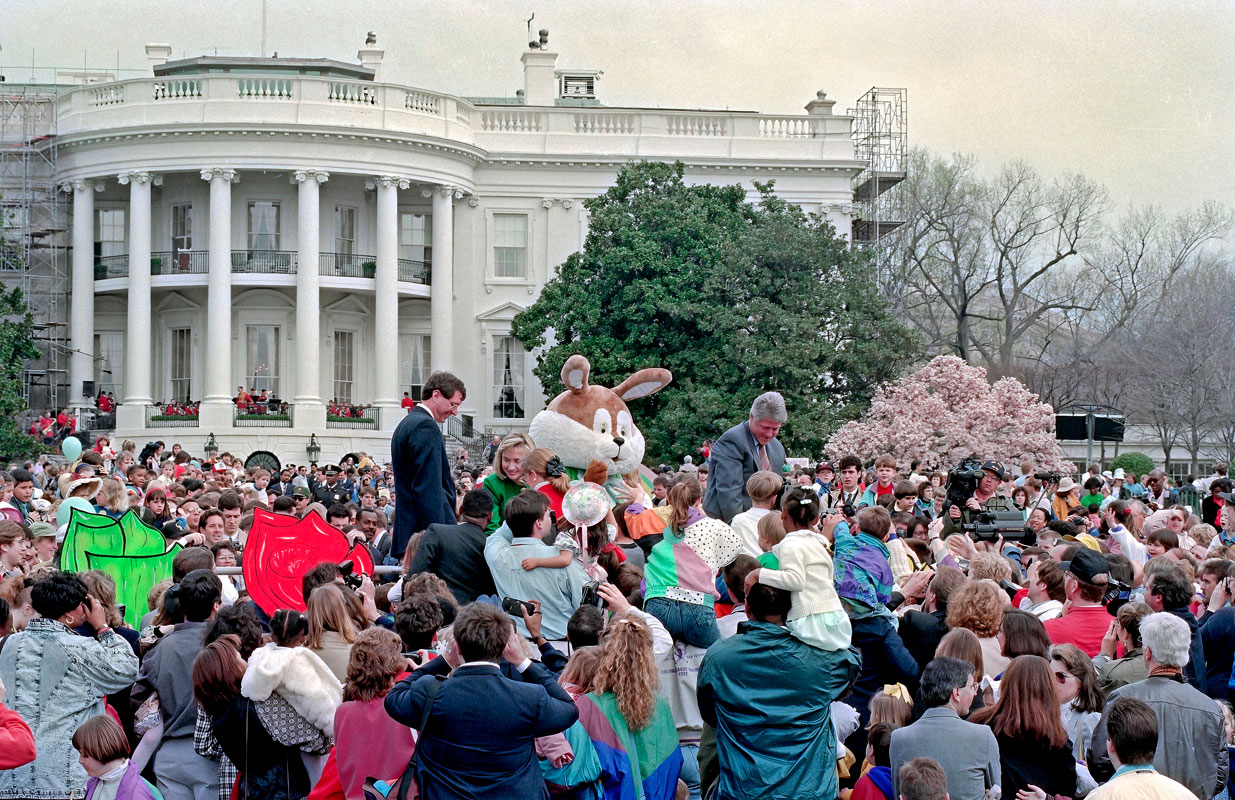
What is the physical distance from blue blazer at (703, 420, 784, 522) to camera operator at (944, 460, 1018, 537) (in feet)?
5.73

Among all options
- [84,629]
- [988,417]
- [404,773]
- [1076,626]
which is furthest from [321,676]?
[988,417]

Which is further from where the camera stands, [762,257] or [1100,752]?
[762,257]

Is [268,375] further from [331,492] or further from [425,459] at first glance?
[425,459]

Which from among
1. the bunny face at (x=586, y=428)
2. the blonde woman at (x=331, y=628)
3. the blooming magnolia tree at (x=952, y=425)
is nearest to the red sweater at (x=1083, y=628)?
the blonde woman at (x=331, y=628)

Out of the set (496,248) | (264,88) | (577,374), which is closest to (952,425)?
(496,248)

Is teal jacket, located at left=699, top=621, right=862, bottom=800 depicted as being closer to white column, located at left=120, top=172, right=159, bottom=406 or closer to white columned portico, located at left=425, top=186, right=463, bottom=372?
white columned portico, located at left=425, top=186, right=463, bottom=372

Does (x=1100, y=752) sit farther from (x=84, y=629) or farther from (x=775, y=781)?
(x=84, y=629)

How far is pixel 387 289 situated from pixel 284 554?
1376 inches

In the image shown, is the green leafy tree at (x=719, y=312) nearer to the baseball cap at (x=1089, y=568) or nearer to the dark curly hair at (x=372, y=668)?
the baseball cap at (x=1089, y=568)

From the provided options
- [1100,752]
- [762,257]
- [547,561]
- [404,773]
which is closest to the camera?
[404,773]

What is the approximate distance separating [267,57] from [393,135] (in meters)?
6.47

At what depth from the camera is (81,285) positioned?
43781 millimetres

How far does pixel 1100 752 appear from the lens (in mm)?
6910

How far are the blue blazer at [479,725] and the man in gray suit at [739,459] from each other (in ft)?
17.8
